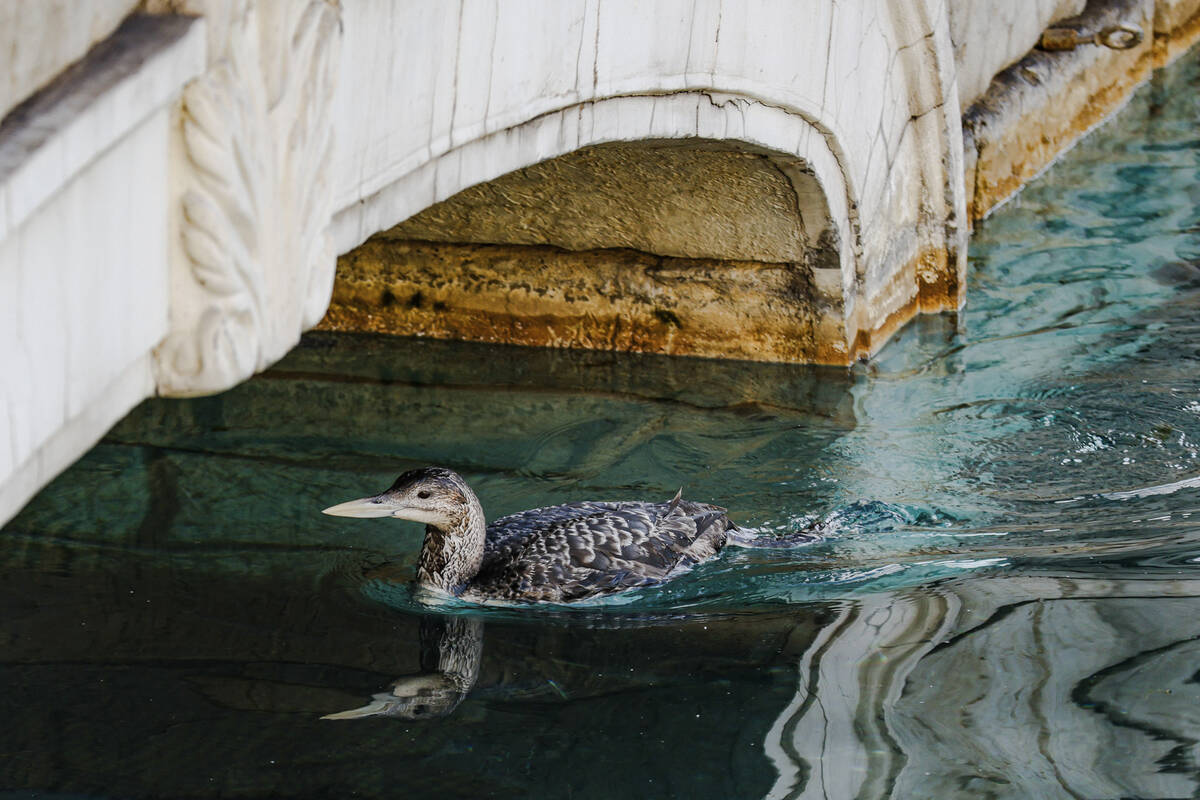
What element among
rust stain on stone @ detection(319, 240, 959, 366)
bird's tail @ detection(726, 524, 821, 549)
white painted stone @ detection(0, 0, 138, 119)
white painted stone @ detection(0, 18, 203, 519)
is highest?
rust stain on stone @ detection(319, 240, 959, 366)

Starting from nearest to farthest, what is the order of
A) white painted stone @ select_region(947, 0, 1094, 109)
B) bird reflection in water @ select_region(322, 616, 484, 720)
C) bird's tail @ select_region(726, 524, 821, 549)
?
bird reflection in water @ select_region(322, 616, 484, 720), bird's tail @ select_region(726, 524, 821, 549), white painted stone @ select_region(947, 0, 1094, 109)

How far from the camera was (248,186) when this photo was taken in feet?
8.76

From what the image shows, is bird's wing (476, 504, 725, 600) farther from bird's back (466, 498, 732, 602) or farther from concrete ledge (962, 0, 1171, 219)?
concrete ledge (962, 0, 1171, 219)

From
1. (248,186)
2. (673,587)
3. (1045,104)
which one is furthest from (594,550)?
(1045,104)

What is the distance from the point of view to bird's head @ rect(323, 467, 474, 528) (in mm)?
4555

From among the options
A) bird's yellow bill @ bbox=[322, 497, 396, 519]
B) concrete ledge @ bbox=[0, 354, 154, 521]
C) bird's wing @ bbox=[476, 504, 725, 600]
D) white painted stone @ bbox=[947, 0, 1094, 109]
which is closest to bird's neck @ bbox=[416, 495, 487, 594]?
bird's wing @ bbox=[476, 504, 725, 600]

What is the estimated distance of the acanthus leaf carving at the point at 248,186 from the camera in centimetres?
261

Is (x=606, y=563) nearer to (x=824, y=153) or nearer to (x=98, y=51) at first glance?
(x=824, y=153)

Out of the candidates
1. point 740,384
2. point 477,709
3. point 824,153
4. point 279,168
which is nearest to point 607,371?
point 740,384

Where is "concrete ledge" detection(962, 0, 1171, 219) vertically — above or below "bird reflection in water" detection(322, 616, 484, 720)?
above

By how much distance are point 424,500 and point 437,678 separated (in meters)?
0.70

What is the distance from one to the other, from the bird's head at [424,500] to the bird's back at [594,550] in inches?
9.7

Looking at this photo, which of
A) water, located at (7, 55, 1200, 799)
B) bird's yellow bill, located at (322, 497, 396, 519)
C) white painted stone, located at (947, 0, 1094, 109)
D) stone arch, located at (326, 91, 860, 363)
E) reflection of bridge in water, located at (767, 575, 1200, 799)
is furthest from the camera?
white painted stone, located at (947, 0, 1094, 109)

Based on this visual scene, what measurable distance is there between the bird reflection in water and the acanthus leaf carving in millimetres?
1299
